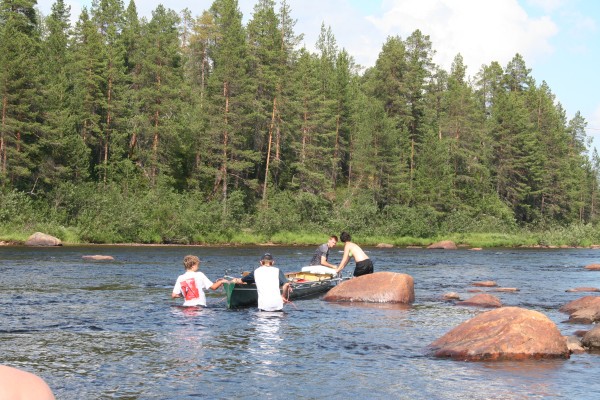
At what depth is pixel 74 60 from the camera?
63688 mm

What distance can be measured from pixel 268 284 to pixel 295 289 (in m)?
3.39

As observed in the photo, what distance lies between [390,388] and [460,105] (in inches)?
2946

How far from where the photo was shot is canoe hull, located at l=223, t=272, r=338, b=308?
56.3 ft

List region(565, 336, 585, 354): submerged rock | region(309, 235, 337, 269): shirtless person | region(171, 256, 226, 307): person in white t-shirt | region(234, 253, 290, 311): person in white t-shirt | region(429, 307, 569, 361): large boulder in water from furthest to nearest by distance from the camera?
region(309, 235, 337, 269): shirtless person → region(234, 253, 290, 311): person in white t-shirt → region(171, 256, 226, 307): person in white t-shirt → region(565, 336, 585, 354): submerged rock → region(429, 307, 569, 361): large boulder in water

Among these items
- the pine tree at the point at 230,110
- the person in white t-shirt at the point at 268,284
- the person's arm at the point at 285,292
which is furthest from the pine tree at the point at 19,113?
the person in white t-shirt at the point at 268,284

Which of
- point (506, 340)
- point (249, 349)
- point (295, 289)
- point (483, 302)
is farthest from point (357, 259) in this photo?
point (506, 340)

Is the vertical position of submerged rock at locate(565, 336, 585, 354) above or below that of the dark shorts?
below

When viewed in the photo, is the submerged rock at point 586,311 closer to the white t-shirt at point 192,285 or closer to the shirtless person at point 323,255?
the shirtless person at point 323,255

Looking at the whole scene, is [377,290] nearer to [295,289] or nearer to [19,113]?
[295,289]

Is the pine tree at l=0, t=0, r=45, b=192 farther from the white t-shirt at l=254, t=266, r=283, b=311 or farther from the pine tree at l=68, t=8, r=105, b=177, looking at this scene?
the white t-shirt at l=254, t=266, r=283, b=311

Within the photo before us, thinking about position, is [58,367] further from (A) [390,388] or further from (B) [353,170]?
(B) [353,170]

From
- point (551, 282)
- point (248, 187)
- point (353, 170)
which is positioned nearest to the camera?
point (551, 282)

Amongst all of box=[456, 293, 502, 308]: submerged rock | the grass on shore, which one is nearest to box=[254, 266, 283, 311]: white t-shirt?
box=[456, 293, 502, 308]: submerged rock

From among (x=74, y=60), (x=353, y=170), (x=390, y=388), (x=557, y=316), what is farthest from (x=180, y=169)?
(x=390, y=388)
